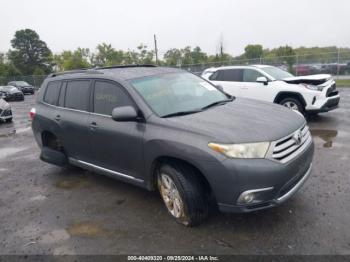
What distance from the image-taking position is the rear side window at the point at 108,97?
392cm

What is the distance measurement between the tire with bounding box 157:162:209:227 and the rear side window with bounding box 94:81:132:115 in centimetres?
108

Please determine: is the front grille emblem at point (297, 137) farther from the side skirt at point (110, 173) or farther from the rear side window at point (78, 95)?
the rear side window at point (78, 95)

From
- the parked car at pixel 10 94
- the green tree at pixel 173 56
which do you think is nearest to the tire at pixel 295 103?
the parked car at pixel 10 94

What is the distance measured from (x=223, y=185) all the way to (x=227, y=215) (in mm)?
798

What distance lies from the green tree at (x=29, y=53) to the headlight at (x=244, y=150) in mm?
69903

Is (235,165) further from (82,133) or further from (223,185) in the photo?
(82,133)

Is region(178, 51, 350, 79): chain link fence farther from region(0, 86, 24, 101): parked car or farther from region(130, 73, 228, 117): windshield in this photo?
region(0, 86, 24, 101): parked car

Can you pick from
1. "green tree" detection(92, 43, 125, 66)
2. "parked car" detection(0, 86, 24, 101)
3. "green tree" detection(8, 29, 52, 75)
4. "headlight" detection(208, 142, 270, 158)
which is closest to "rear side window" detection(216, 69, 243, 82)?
"headlight" detection(208, 142, 270, 158)

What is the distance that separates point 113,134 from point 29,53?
74.9 meters

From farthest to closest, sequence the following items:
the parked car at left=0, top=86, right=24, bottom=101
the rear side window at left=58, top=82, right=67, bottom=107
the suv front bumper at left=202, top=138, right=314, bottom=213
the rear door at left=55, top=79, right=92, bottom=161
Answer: the parked car at left=0, top=86, right=24, bottom=101 → the rear side window at left=58, top=82, right=67, bottom=107 → the rear door at left=55, top=79, right=92, bottom=161 → the suv front bumper at left=202, top=138, right=314, bottom=213

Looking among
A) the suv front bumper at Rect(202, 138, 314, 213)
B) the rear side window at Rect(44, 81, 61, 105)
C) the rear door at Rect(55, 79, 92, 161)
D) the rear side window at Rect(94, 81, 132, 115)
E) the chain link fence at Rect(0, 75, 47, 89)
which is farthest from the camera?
the chain link fence at Rect(0, 75, 47, 89)


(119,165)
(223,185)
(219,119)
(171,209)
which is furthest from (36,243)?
(219,119)

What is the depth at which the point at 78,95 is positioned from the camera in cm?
464

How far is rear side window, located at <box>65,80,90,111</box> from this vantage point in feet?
14.6
